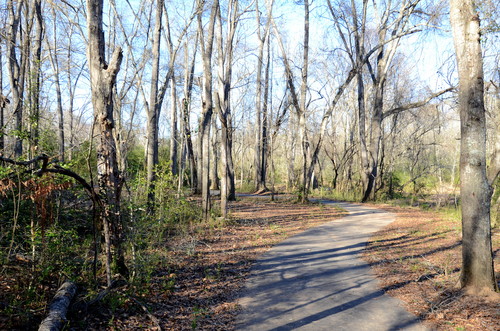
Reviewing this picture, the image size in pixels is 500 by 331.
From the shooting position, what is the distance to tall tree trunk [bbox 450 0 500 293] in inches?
204

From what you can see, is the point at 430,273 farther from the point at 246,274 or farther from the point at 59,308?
the point at 59,308

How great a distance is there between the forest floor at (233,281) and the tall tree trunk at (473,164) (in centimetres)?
47

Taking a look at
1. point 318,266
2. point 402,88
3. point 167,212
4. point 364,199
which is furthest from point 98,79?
point 402,88

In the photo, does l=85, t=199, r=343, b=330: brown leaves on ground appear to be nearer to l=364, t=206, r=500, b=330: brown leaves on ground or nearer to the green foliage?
the green foliage

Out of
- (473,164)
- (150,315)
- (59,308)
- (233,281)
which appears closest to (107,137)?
(59,308)

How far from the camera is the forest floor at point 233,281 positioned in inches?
175

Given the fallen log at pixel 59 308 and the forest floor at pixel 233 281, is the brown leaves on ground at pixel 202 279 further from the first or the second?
the fallen log at pixel 59 308

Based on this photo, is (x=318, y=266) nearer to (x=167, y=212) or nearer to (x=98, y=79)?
(x=167, y=212)

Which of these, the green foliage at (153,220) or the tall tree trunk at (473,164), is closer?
the tall tree trunk at (473,164)

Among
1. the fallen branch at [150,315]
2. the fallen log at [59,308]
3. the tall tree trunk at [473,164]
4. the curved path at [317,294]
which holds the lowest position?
the curved path at [317,294]

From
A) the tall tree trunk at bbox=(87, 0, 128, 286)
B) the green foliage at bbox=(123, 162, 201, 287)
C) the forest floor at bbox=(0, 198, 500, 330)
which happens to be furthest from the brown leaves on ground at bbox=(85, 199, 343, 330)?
the tall tree trunk at bbox=(87, 0, 128, 286)

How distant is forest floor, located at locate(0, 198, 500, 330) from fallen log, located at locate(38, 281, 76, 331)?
0.19 metres

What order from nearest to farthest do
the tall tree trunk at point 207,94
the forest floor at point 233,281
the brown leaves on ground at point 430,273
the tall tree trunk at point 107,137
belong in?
the forest floor at point 233,281 < the brown leaves on ground at point 430,273 < the tall tree trunk at point 107,137 < the tall tree trunk at point 207,94

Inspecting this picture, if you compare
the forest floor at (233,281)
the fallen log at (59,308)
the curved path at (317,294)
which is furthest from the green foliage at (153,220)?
the curved path at (317,294)
